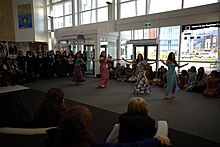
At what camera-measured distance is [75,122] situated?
42.8 inches

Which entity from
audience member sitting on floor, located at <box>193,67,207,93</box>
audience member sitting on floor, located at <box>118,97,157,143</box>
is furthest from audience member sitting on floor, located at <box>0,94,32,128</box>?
audience member sitting on floor, located at <box>193,67,207,93</box>

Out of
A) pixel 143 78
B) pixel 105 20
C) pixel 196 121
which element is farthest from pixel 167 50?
pixel 196 121

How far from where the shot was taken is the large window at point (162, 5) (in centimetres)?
807

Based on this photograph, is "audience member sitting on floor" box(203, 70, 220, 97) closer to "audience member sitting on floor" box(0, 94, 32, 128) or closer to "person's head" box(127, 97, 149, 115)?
"person's head" box(127, 97, 149, 115)

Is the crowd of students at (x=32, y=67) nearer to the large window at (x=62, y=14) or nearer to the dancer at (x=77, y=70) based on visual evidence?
the dancer at (x=77, y=70)

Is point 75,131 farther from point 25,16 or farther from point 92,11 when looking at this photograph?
point 25,16

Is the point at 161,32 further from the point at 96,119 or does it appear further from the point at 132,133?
the point at 132,133

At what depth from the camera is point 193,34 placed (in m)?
7.63

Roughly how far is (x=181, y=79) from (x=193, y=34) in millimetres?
2165

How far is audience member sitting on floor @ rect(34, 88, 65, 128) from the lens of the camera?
1.99m

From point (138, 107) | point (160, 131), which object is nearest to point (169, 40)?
point (138, 107)

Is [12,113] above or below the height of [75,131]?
below

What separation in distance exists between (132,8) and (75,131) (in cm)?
969

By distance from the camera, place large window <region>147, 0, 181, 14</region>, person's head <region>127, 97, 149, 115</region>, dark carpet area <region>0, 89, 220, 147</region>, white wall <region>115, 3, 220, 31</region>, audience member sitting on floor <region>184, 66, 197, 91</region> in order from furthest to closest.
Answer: large window <region>147, 0, 181, 14</region>
white wall <region>115, 3, 220, 31</region>
audience member sitting on floor <region>184, 66, 197, 91</region>
dark carpet area <region>0, 89, 220, 147</region>
person's head <region>127, 97, 149, 115</region>
